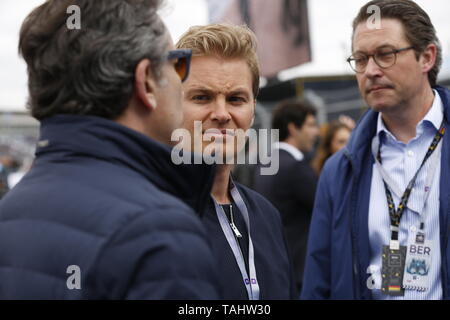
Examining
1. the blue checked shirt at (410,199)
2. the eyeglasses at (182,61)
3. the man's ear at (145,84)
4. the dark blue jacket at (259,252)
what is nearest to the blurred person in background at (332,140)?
the blue checked shirt at (410,199)

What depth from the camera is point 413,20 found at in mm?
2814

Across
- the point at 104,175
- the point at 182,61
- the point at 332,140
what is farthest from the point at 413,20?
the point at 332,140

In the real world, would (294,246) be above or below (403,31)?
below

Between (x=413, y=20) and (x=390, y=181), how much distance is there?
0.84m

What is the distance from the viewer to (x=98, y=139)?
1.29m

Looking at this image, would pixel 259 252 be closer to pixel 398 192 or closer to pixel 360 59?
pixel 398 192

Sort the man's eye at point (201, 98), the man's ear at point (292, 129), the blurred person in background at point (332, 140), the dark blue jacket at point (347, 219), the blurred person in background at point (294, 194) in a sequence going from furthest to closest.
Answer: the blurred person in background at point (332, 140) < the man's ear at point (292, 129) < the blurred person in background at point (294, 194) < the dark blue jacket at point (347, 219) < the man's eye at point (201, 98)

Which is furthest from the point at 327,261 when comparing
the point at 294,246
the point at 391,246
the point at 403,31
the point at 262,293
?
the point at 294,246

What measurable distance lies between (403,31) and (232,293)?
172cm

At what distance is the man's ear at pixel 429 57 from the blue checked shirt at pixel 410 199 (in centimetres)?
15

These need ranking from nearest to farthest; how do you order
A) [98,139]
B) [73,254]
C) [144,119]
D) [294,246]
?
[73,254] → [98,139] → [144,119] → [294,246]

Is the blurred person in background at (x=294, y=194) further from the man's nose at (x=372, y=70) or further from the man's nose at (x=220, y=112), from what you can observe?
the man's nose at (x=220, y=112)

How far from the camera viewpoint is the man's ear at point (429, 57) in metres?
2.85
